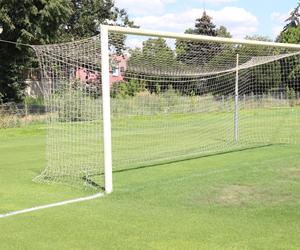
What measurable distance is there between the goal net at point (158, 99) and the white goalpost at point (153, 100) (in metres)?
0.03

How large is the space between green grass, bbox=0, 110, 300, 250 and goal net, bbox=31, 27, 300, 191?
885 millimetres

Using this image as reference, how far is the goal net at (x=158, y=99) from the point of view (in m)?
10.4

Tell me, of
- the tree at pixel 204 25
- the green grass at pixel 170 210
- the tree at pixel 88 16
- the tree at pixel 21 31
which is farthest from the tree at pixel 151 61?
the tree at pixel 204 25

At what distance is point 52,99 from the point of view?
34.6 feet

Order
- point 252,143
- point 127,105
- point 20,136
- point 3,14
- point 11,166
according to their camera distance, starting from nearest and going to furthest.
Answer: point 11,166 < point 127,105 < point 252,143 < point 20,136 < point 3,14

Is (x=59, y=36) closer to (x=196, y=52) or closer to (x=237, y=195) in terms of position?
(x=196, y=52)

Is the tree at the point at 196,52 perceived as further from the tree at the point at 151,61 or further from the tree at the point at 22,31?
the tree at the point at 22,31

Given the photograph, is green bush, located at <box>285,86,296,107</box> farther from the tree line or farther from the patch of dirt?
the patch of dirt

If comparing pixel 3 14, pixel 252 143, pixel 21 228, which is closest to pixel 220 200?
pixel 21 228

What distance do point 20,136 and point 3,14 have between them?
737 centimetres

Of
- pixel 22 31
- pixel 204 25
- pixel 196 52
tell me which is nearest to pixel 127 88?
pixel 196 52

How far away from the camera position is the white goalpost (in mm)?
10109

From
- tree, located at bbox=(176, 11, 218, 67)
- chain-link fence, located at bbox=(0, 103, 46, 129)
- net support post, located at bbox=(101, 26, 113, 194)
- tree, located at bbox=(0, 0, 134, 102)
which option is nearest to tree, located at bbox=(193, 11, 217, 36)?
tree, located at bbox=(0, 0, 134, 102)

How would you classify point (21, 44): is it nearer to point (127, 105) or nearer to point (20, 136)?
point (20, 136)
